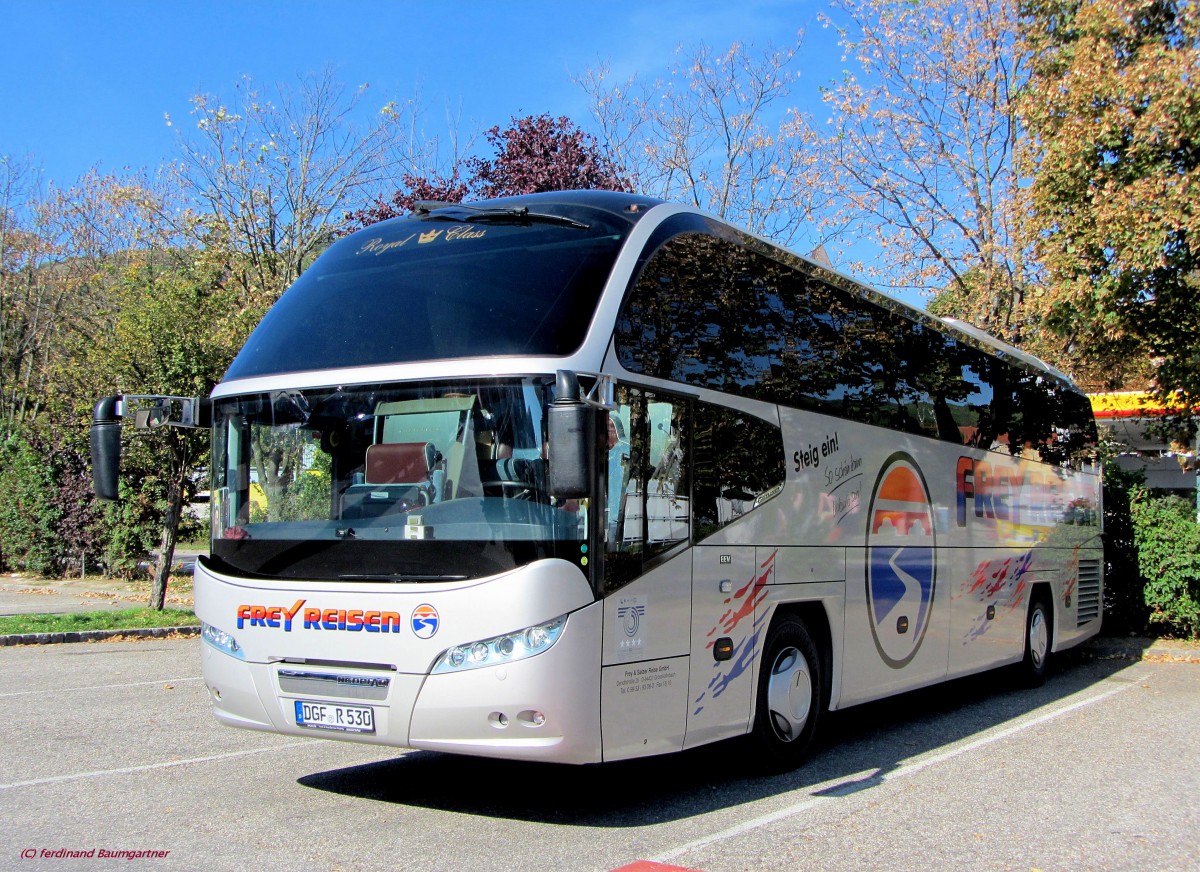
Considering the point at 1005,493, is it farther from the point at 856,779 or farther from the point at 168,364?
the point at 168,364

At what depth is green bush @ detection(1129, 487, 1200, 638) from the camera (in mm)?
16203

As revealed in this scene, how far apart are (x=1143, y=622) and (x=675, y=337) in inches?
511

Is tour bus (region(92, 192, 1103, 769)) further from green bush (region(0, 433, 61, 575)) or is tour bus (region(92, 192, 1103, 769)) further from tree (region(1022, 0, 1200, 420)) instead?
green bush (region(0, 433, 61, 575))

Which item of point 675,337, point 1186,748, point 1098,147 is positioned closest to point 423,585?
point 675,337

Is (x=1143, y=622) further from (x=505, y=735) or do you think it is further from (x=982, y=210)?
(x=505, y=735)

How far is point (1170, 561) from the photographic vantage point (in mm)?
16406

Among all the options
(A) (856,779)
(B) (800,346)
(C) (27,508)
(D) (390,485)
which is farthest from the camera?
(C) (27,508)

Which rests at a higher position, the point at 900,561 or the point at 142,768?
the point at 900,561

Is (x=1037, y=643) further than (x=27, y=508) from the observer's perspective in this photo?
Answer: No

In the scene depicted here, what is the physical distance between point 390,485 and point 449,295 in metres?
1.20

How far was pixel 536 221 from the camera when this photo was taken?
7.08m

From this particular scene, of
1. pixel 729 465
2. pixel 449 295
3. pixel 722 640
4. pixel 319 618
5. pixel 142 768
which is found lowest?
pixel 142 768

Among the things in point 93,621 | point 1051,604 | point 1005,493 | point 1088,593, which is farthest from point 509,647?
point 93,621

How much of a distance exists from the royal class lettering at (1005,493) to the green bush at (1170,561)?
11.9ft
